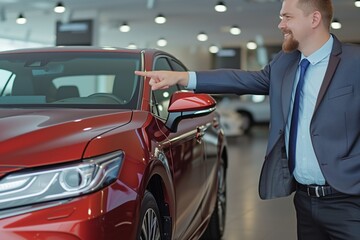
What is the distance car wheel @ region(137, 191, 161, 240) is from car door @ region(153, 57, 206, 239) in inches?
12.5

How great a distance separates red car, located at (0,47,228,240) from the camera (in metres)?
2.20

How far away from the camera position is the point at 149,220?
2.77m

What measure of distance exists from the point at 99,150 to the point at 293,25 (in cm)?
91

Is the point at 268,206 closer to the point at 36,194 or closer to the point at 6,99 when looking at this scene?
the point at 6,99

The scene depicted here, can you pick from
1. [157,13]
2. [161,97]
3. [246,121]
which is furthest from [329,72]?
[246,121]

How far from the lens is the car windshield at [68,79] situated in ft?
10.8

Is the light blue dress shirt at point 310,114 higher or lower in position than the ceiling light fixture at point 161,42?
higher

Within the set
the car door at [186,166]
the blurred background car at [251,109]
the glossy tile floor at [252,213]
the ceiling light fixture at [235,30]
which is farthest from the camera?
the blurred background car at [251,109]

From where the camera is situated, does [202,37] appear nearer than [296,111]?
No

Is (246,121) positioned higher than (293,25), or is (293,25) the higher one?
(293,25)

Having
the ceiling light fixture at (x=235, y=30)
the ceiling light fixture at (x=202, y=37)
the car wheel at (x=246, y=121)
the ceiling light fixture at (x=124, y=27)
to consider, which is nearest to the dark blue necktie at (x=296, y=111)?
the ceiling light fixture at (x=124, y=27)

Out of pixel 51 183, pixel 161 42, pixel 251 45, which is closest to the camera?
pixel 51 183

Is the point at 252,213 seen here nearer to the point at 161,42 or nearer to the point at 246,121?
the point at 246,121

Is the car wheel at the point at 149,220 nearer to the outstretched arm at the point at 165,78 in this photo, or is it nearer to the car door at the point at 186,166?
the car door at the point at 186,166
